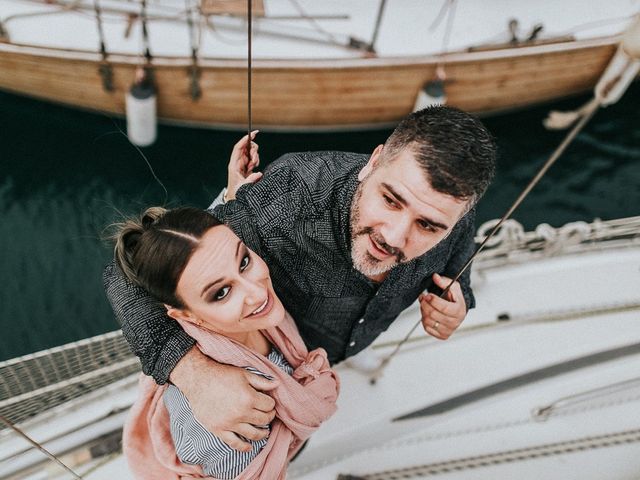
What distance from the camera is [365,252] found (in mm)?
1238

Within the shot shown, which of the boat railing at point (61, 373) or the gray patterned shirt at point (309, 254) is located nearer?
the gray patterned shirt at point (309, 254)

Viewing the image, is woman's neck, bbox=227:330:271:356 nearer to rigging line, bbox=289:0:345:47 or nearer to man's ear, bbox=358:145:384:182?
man's ear, bbox=358:145:384:182

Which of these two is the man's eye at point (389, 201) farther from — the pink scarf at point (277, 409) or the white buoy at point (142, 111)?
the white buoy at point (142, 111)

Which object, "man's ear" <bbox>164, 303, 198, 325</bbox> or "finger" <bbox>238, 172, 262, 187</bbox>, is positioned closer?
"man's ear" <bbox>164, 303, 198, 325</bbox>

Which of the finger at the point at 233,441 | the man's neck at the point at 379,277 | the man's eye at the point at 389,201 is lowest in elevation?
the finger at the point at 233,441

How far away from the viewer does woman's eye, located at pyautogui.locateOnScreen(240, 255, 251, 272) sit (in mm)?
1184

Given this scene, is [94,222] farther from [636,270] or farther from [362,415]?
[636,270]

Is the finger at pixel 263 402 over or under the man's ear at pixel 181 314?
under

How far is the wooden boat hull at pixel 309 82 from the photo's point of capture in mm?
4109

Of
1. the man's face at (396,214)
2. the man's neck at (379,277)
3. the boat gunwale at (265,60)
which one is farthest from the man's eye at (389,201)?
the boat gunwale at (265,60)

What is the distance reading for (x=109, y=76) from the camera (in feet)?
13.6

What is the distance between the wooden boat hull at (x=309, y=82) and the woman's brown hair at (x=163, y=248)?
3133 mm

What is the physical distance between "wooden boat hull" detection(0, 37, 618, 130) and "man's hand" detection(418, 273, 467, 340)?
3027 millimetres

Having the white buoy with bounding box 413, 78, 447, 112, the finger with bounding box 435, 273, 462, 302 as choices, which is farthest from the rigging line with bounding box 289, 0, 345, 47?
the finger with bounding box 435, 273, 462, 302
